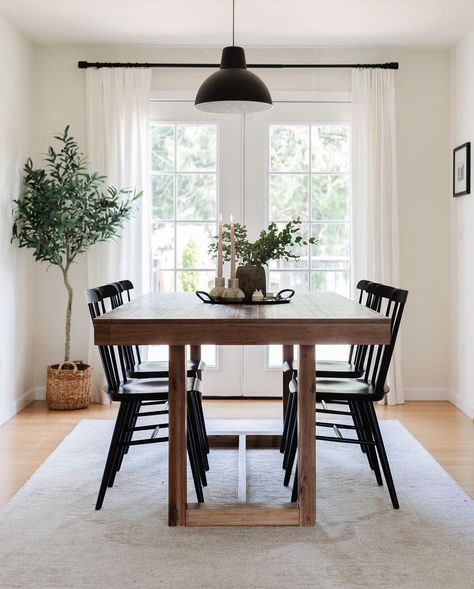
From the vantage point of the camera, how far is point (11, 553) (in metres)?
2.79

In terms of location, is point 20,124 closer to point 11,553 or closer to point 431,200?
point 431,200

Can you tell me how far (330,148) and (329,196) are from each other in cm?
36

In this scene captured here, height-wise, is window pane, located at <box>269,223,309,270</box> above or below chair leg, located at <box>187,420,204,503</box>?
above

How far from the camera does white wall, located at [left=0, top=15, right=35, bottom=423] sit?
16.4ft

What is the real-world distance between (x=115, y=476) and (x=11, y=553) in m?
0.96

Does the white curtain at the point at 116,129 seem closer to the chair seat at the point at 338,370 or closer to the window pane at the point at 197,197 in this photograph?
the window pane at the point at 197,197

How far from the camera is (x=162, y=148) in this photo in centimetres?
580

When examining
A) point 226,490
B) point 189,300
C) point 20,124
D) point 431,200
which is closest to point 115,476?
point 226,490

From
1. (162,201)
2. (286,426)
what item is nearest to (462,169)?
(162,201)

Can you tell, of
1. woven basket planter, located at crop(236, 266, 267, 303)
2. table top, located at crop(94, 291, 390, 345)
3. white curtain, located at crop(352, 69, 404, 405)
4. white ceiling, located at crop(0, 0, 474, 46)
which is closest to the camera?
table top, located at crop(94, 291, 390, 345)

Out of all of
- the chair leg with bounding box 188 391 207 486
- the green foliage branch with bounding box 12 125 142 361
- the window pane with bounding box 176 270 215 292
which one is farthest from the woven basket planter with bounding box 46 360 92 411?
the chair leg with bounding box 188 391 207 486

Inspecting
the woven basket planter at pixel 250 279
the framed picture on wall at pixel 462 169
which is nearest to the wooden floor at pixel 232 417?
the woven basket planter at pixel 250 279

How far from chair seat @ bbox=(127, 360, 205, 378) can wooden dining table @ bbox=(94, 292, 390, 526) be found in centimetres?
50

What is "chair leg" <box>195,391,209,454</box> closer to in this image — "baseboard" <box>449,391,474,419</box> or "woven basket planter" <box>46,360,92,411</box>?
"woven basket planter" <box>46,360,92,411</box>
